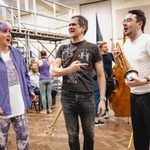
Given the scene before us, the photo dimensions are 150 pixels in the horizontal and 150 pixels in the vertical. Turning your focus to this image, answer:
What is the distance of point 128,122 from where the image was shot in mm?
4934

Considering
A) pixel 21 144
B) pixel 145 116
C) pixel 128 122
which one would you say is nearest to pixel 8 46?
pixel 21 144

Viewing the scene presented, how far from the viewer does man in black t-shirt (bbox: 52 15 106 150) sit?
244cm

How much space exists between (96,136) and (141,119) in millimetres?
1870

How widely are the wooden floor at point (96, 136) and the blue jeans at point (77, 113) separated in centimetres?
112

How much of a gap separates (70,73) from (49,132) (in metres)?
2.38

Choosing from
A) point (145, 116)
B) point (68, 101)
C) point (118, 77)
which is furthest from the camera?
point (118, 77)

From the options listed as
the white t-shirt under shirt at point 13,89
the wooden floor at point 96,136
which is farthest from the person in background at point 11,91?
the wooden floor at point 96,136

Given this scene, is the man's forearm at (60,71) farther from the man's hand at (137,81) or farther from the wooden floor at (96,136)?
the wooden floor at (96,136)

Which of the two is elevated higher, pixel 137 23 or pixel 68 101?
pixel 137 23

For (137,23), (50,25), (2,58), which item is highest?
(50,25)

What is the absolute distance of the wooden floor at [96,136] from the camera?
372cm

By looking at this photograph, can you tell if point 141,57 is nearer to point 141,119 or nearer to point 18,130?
point 141,119

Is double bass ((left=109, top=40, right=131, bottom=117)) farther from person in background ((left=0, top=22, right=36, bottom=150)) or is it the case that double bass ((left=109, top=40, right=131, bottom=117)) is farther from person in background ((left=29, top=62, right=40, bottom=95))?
person in background ((left=29, top=62, right=40, bottom=95))

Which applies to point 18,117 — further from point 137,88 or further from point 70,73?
point 137,88
